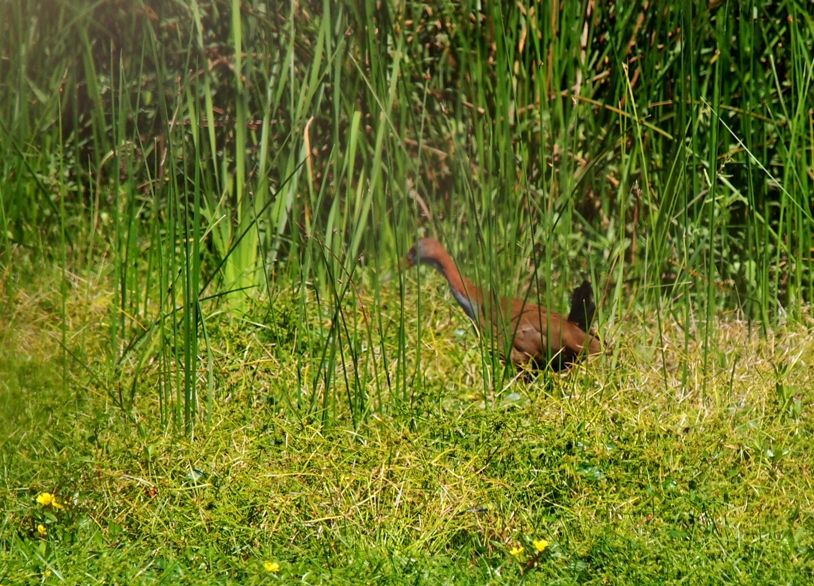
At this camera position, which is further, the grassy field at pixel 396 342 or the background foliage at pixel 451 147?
the background foliage at pixel 451 147

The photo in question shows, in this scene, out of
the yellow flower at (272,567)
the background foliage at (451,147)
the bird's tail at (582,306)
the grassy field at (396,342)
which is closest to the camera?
the yellow flower at (272,567)

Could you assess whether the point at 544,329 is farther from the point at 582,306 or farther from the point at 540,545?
the point at 540,545

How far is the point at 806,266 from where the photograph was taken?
193 inches

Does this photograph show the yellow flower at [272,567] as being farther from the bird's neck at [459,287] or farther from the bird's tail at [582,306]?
the bird's tail at [582,306]

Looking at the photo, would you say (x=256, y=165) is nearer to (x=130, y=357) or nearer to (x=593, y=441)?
(x=130, y=357)

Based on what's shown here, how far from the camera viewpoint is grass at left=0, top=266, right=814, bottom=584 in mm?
3059

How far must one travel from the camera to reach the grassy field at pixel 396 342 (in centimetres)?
318

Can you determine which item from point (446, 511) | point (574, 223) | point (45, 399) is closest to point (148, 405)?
→ point (45, 399)

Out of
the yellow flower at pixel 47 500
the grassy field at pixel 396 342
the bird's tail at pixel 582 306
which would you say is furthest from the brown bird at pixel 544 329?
the yellow flower at pixel 47 500

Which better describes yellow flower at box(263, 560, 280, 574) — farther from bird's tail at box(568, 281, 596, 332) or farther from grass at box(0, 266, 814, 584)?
bird's tail at box(568, 281, 596, 332)

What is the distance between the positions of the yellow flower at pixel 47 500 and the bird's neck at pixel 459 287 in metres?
1.50

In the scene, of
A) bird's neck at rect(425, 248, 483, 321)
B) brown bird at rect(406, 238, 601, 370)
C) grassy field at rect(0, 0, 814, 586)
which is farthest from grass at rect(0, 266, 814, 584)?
bird's neck at rect(425, 248, 483, 321)

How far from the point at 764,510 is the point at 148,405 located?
1.83 m

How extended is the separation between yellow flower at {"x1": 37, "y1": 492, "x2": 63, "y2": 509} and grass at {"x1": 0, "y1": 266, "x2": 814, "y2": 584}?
0.02m
